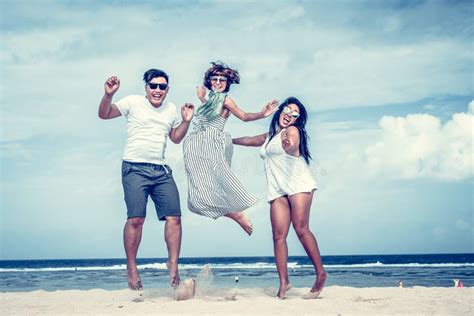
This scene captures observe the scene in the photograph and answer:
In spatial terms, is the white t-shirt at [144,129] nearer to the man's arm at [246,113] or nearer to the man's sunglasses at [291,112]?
the man's arm at [246,113]

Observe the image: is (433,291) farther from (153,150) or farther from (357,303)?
(153,150)

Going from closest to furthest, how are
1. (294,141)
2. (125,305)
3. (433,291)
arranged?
(125,305) < (294,141) < (433,291)

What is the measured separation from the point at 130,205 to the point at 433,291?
3696mm

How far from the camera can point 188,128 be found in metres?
5.76

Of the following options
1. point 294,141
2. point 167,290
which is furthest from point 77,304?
point 294,141

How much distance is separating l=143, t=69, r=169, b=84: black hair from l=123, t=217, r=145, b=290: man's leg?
150 cm

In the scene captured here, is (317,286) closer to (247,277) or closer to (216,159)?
Answer: (216,159)

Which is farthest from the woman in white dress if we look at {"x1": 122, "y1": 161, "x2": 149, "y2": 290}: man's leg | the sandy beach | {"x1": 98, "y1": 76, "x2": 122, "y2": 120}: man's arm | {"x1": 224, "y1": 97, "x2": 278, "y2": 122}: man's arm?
{"x1": 98, "y1": 76, "x2": 122, "y2": 120}: man's arm

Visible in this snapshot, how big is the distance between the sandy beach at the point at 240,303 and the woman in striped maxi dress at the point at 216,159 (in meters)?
0.89

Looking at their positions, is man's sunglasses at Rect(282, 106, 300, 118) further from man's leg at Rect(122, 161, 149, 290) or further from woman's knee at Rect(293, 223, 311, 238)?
man's leg at Rect(122, 161, 149, 290)

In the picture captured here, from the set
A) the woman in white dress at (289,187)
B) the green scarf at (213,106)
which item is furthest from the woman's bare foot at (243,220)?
the green scarf at (213,106)

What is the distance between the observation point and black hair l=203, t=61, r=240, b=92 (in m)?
5.89

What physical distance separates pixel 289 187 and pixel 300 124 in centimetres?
72

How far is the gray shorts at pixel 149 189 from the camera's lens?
5.53 metres
